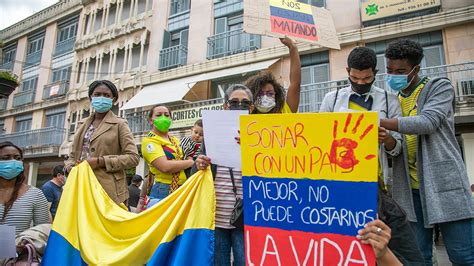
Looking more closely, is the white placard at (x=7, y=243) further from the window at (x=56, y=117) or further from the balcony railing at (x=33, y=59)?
the balcony railing at (x=33, y=59)

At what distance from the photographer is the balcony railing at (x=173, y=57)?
50.8 ft

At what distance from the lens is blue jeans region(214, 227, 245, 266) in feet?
7.68

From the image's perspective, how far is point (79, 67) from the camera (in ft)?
65.8

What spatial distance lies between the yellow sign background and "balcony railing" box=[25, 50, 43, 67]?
81.9 ft

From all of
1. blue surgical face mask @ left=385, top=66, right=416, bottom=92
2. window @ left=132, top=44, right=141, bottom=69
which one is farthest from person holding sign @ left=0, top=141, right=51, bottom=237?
window @ left=132, top=44, right=141, bottom=69

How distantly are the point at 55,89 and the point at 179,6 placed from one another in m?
9.65

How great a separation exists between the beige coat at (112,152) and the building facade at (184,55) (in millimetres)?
8659

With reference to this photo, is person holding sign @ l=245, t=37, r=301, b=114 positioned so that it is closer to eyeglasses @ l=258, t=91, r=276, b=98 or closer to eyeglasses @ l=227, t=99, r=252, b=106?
eyeglasses @ l=258, t=91, r=276, b=98

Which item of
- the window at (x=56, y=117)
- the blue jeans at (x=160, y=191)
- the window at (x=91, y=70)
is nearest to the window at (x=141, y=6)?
the window at (x=91, y=70)

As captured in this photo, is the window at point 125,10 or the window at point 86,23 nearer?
the window at point 125,10

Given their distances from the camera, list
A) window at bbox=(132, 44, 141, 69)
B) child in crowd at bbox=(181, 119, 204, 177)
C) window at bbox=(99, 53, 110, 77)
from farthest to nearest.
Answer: window at bbox=(99, 53, 110, 77)
window at bbox=(132, 44, 141, 69)
child in crowd at bbox=(181, 119, 204, 177)

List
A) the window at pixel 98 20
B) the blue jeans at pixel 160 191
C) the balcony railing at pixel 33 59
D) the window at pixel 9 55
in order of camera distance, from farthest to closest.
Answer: the window at pixel 9 55
the balcony railing at pixel 33 59
the window at pixel 98 20
the blue jeans at pixel 160 191

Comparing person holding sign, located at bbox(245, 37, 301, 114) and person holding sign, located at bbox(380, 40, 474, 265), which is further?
person holding sign, located at bbox(245, 37, 301, 114)

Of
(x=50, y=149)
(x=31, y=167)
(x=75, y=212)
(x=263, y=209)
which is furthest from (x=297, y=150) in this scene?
(x=31, y=167)
